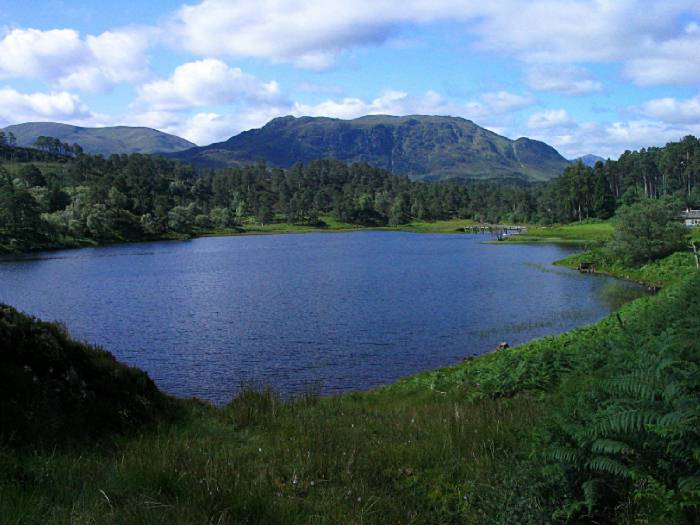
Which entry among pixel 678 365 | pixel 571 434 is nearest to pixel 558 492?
pixel 571 434

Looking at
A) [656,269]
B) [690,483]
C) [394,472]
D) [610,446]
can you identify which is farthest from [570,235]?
[690,483]

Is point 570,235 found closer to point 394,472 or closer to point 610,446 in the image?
point 394,472

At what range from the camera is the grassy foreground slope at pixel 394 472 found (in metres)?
5.94

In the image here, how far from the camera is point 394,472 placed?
836 centimetres

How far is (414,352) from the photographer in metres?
35.4

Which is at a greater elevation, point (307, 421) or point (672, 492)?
point (672, 492)

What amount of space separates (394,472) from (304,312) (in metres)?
41.8

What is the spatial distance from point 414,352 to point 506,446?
26.5 metres

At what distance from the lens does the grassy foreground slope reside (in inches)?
234

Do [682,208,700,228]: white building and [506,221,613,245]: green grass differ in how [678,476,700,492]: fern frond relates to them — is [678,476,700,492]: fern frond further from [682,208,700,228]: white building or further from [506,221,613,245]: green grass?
[682,208,700,228]: white building

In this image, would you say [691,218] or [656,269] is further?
[691,218]

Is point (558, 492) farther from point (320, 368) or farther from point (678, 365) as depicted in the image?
point (320, 368)

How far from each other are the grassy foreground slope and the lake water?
14.3 m

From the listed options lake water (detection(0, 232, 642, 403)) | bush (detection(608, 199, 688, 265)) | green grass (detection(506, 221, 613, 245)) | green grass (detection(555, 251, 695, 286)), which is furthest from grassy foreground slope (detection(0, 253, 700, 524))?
green grass (detection(506, 221, 613, 245))
